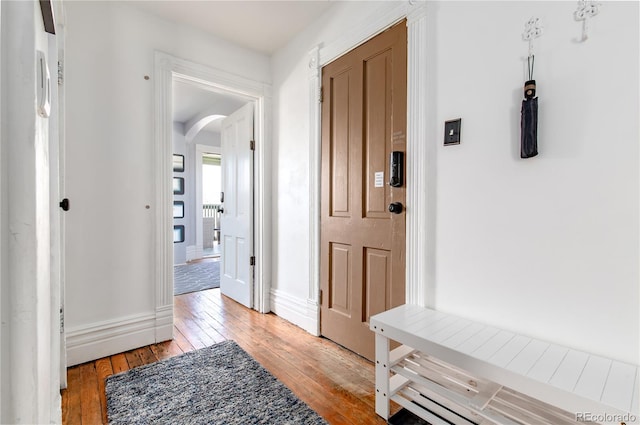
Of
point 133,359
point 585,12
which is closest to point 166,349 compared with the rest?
point 133,359

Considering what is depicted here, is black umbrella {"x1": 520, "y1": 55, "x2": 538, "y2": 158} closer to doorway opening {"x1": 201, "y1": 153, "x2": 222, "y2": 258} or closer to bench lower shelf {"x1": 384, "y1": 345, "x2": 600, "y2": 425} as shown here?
bench lower shelf {"x1": 384, "y1": 345, "x2": 600, "y2": 425}

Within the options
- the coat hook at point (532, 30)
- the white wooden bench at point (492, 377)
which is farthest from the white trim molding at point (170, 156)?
the coat hook at point (532, 30)

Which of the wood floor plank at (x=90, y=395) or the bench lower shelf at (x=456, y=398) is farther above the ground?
the bench lower shelf at (x=456, y=398)

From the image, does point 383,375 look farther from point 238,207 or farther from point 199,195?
point 199,195

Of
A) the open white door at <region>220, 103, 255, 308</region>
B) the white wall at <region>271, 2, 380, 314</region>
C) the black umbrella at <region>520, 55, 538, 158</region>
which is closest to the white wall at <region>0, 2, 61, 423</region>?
the black umbrella at <region>520, 55, 538, 158</region>

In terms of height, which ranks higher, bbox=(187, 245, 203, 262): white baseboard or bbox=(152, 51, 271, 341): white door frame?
bbox=(152, 51, 271, 341): white door frame

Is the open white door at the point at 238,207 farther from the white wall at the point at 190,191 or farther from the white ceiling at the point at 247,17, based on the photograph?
the white wall at the point at 190,191

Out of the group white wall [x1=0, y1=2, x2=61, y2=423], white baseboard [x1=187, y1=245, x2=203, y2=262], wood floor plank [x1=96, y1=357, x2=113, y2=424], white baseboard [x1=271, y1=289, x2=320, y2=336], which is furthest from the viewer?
white baseboard [x1=187, y1=245, x2=203, y2=262]

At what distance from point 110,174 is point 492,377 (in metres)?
2.35

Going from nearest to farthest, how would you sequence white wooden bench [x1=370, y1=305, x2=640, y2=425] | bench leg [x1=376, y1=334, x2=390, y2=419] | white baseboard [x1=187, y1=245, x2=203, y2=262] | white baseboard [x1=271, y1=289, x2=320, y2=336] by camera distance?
white wooden bench [x1=370, y1=305, x2=640, y2=425] → bench leg [x1=376, y1=334, x2=390, y2=419] → white baseboard [x1=271, y1=289, x2=320, y2=336] → white baseboard [x1=187, y1=245, x2=203, y2=262]

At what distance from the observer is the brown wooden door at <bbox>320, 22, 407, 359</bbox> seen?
1.79 m

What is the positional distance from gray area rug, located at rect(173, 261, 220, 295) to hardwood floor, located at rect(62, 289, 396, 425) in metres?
0.88

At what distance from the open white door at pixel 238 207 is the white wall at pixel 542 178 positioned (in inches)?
70.7

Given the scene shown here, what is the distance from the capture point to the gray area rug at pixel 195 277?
3.69m
